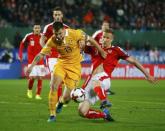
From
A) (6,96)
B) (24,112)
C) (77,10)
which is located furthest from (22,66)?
(24,112)

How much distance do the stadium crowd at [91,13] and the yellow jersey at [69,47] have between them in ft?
69.0

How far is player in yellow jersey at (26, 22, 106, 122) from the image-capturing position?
492 inches

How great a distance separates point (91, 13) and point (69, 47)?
81.5 ft

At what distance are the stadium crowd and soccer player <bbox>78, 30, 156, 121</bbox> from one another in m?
21.2

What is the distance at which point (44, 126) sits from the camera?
1188 cm

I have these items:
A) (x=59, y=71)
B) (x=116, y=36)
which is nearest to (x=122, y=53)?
(x=59, y=71)

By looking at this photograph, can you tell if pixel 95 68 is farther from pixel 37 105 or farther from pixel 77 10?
pixel 77 10

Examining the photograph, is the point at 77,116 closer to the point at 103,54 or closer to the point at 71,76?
the point at 71,76

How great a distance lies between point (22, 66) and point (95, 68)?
19458 millimetres

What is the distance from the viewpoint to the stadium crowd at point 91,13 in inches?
1395

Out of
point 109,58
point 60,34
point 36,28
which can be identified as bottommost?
point 109,58

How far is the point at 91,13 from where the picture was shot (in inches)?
1487

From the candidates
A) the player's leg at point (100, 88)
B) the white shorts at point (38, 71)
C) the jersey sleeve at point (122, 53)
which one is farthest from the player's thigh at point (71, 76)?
the white shorts at point (38, 71)

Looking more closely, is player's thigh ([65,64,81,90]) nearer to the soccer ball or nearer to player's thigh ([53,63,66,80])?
player's thigh ([53,63,66,80])
